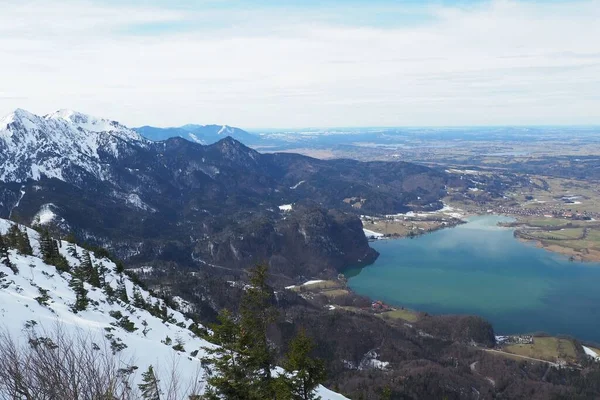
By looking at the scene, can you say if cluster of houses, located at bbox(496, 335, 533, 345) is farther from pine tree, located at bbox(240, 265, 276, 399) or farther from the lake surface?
pine tree, located at bbox(240, 265, 276, 399)

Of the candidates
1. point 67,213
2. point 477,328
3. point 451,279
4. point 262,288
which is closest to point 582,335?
point 477,328

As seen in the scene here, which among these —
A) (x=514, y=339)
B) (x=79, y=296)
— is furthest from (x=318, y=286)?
(x=79, y=296)

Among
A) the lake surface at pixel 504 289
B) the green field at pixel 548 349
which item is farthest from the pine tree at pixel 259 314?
the lake surface at pixel 504 289

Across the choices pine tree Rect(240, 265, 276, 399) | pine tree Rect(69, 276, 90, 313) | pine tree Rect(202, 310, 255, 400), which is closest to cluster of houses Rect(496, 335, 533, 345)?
pine tree Rect(240, 265, 276, 399)

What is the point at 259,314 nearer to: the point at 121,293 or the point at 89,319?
the point at 89,319

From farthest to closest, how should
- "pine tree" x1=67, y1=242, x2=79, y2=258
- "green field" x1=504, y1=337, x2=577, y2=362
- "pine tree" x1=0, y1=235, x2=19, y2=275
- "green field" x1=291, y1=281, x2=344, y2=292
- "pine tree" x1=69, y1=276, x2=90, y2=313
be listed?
"green field" x1=291, y1=281, x2=344, y2=292 → "green field" x1=504, y1=337, x2=577, y2=362 → "pine tree" x1=67, y1=242, x2=79, y2=258 → "pine tree" x1=0, y1=235, x2=19, y2=275 → "pine tree" x1=69, y1=276, x2=90, y2=313

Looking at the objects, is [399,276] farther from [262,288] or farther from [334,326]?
[262,288]

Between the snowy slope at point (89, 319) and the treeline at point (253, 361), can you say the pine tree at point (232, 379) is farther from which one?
the snowy slope at point (89, 319)
